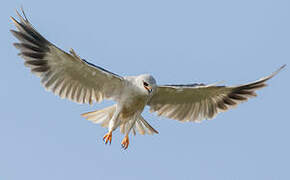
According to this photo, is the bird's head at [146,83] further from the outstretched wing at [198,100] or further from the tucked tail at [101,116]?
the tucked tail at [101,116]

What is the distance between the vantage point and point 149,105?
12.8 metres

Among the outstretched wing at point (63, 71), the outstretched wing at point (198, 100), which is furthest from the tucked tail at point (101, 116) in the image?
the outstretched wing at point (198, 100)

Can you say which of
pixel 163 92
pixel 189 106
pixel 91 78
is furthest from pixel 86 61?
pixel 189 106

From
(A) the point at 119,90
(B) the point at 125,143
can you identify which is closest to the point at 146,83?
(A) the point at 119,90

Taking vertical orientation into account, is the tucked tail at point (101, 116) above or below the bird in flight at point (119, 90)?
below

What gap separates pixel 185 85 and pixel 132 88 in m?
1.25

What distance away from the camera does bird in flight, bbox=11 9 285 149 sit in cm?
1114

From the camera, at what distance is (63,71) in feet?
37.7

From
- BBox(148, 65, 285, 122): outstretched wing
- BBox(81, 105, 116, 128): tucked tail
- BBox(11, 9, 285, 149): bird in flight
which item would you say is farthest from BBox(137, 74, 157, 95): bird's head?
BBox(81, 105, 116, 128): tucked tail

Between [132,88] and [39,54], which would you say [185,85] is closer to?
[132,88]

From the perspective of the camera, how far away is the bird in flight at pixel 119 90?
1114 centimetres

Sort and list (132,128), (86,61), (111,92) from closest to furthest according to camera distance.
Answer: (86,61)
(111,92)
(132,128)

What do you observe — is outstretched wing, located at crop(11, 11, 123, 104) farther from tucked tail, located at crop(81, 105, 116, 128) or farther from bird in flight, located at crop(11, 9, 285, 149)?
tucked tail, located at crop(81, 105, 116, 128)

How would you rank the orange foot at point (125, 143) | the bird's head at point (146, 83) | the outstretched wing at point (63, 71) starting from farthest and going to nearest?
the orange foot at point (125, 143), the bird's head at point (146, 83), the outstretched wing at point (63, 71)
